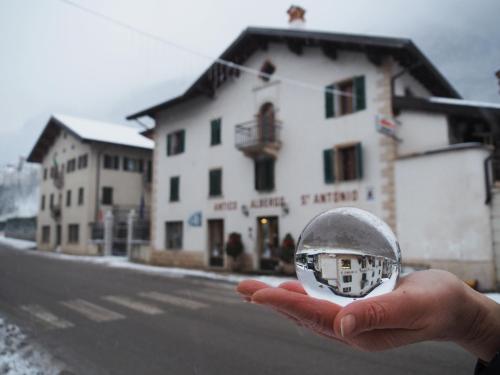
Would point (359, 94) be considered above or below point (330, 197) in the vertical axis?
above

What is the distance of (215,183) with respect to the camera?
2020cm

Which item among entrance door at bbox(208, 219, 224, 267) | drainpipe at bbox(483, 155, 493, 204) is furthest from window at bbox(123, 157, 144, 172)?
drainpipe at bbox(483, 155, 493, 204)

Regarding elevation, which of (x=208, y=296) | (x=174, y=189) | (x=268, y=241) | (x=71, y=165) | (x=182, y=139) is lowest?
(x=208, y=296)

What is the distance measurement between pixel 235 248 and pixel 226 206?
2.48 meters

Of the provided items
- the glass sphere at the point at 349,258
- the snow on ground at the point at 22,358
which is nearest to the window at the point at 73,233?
the snow on ground at the point at 22,358

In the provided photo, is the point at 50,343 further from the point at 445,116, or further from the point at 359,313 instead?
the point at 445,116

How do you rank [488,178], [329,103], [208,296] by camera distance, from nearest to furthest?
[208,296]
[488,178]
[329,103]

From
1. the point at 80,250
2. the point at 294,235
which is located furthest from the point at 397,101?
the point at 80,250

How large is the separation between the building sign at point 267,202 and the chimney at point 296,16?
9.08 meters

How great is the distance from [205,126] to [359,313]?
20741 mm

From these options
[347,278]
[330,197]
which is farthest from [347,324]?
[330,197]

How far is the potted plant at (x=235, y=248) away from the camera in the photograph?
17.9 meters

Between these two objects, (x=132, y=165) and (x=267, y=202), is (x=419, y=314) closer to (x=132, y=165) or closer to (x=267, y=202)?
(x=267, y=202)

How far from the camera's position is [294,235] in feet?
53.9
